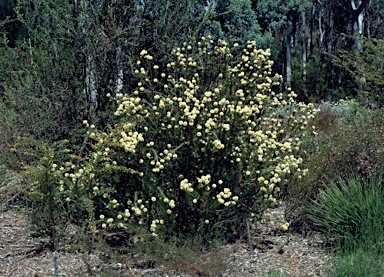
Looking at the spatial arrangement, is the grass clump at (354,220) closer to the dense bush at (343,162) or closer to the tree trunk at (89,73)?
the dense bush at (343,162)

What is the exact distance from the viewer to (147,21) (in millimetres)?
5918

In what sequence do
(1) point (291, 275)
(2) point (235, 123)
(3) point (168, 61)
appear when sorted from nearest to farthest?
(1) point (291, 275)
(2) point (235, 123)
(3) point (168, 61)

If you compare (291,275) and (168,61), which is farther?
(168,61)

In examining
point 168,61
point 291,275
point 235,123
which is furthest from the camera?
point 168,61

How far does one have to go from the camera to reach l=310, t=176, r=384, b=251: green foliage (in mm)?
4492

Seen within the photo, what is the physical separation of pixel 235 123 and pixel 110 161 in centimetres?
126

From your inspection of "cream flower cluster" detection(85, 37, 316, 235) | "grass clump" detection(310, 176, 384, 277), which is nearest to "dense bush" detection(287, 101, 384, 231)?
"grass clump" detection(310, 176, 384, 277)

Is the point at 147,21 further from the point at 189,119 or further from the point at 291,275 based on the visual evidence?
the point at 291,275

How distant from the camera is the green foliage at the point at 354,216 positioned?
449 centimetres

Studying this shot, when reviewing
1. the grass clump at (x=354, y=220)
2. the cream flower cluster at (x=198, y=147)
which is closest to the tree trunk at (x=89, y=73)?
the cream flower cluster at (x=198, y=147)

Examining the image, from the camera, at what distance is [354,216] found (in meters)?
4.60

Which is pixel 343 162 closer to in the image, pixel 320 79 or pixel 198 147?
pixel 198 147

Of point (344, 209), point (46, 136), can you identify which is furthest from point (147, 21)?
point (344, 209)

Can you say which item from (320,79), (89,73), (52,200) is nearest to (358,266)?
(52,200)
